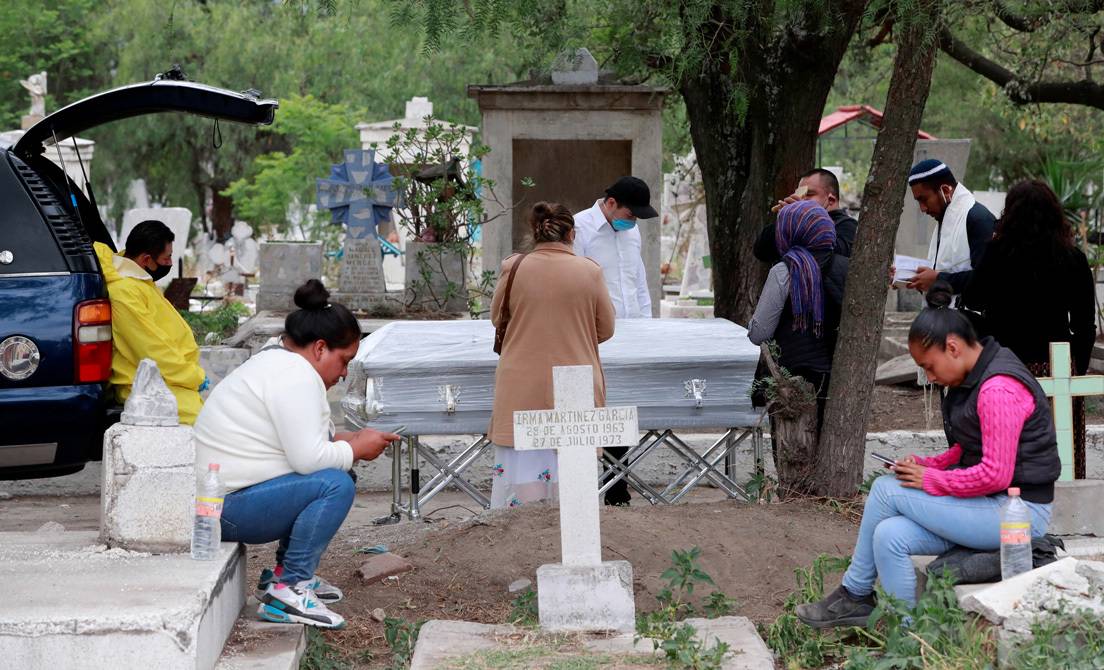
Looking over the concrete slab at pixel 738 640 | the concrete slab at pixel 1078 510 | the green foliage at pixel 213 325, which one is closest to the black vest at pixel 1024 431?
the concrete slab at pixel 738 640

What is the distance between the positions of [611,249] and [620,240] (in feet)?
0.24

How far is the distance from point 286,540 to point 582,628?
3.47 ft

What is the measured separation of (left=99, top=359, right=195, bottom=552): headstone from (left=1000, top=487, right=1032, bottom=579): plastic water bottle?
2558mm

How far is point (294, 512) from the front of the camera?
4.38 meters

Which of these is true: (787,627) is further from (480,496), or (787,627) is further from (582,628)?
(480,496)

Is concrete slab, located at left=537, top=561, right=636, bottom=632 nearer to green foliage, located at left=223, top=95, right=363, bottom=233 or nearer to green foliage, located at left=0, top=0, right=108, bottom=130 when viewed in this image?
green foliage, located at left=223, top=95, right=363, bottom=233

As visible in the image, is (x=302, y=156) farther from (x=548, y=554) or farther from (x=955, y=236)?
(x=548, y=554)

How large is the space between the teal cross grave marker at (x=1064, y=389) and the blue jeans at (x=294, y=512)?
2.94 metres

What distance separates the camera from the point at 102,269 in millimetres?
5926

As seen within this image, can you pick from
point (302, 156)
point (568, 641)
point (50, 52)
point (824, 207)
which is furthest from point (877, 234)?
point (50, 52)

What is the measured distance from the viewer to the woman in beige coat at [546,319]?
600 cm

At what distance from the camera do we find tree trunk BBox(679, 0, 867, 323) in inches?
316

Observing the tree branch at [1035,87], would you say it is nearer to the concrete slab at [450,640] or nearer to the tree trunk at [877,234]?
the tree trunk at [877,234]

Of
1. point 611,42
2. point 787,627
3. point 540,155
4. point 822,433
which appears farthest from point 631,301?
point 540,155
